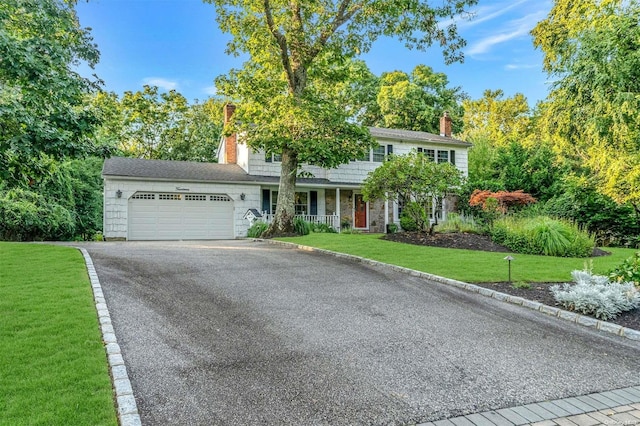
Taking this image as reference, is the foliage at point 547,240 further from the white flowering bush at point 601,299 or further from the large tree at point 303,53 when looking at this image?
the large tree at point 303,53

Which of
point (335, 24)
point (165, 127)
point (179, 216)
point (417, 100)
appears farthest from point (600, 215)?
point (165, 127)

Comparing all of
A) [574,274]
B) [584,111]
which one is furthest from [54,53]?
[584,111]

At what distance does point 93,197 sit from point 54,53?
50.2ft

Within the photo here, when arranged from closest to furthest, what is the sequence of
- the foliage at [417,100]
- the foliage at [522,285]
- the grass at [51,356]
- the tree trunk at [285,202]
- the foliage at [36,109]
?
the grass at [51,356] → the foliage at [36,109] → the foliage at [522,285] → the tree trunk at [285,202] → the foliage at [417,100]

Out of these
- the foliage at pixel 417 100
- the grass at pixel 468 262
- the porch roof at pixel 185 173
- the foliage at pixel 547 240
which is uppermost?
the foliage at pixel 417 100

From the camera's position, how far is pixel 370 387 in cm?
370

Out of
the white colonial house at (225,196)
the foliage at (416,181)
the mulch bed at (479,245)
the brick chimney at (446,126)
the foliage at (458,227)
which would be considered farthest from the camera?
the brick chimney at (446,126)

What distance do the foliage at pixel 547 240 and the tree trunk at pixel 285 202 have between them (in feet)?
26.1

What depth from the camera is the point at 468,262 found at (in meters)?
10.0

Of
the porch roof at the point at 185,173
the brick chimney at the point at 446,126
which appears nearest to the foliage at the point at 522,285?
the porch roof at the point at 185,173

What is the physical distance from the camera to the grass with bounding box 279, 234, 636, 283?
846 cm

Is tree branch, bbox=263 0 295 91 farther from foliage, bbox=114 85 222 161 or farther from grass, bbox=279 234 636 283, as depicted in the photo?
foliage, bbox=114 85 222 161

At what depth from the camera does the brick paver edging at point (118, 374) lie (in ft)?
9.86

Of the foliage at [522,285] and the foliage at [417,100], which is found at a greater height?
the foliage at [417,100]
